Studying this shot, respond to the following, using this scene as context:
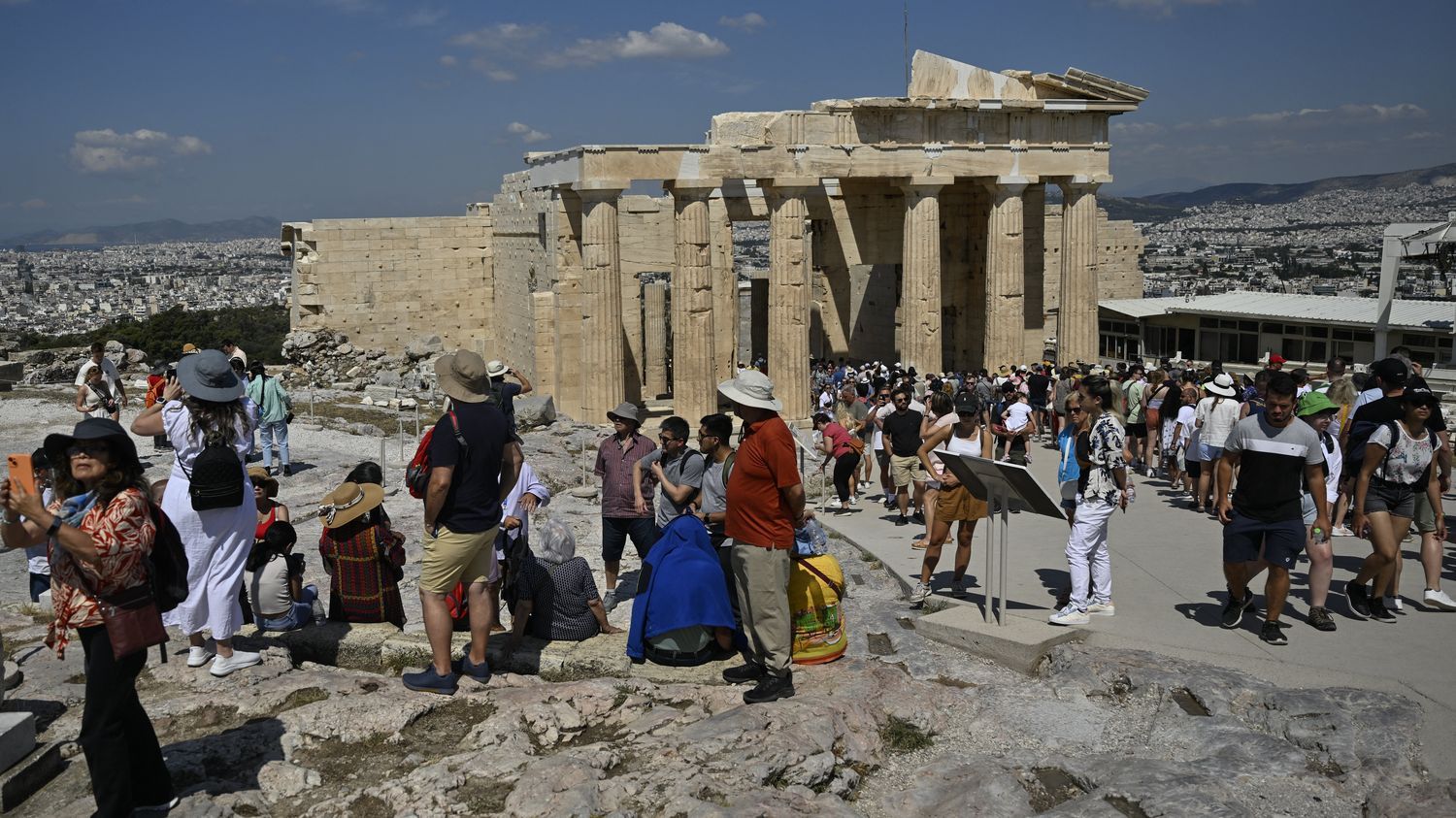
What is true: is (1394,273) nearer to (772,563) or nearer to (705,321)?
(705,321)

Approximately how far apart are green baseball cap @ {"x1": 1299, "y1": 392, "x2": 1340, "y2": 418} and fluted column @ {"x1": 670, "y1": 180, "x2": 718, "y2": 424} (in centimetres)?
1420

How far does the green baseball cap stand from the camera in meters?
11.0

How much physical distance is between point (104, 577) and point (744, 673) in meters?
3.69

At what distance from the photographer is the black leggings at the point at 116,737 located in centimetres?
538

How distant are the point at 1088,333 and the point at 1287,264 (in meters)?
84.2

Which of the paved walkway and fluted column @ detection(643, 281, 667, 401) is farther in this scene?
fluted column @ detection(643, 281, 667, 401)

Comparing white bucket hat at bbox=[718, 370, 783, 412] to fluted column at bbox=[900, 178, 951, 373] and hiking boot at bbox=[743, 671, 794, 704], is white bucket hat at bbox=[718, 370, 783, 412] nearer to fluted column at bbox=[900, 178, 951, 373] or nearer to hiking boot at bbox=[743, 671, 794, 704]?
hiking boot at bbox=[743, 671, 794, 704]

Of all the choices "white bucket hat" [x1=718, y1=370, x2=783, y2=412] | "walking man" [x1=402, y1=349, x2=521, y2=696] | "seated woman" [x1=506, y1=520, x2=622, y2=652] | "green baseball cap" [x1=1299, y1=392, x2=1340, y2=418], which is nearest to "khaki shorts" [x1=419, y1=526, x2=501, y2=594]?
"walking man" [x1=402, y1=349, x2=521, y2=696]

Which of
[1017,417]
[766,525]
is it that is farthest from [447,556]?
[1017,417]

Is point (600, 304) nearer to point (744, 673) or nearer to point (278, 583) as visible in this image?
point (278, 583)

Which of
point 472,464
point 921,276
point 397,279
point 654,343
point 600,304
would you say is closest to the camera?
point 472,464

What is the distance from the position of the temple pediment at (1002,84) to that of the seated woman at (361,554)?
20093 millimetres

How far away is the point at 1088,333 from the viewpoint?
28.1 meters

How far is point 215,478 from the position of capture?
22.8 feet
